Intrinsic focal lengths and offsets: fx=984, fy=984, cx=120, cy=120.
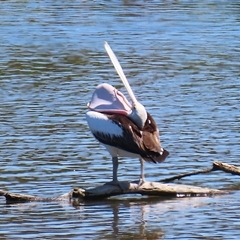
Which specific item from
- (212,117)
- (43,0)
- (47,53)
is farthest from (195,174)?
(43,0)

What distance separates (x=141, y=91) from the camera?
15.4 m

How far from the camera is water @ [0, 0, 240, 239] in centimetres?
821

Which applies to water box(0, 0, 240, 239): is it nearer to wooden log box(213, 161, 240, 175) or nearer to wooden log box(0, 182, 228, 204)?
wooden log box(0, 182, 228, 204)

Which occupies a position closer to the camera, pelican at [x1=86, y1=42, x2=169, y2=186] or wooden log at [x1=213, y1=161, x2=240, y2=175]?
pelican at [x1=86, y1=42, x2=169, y2=186]

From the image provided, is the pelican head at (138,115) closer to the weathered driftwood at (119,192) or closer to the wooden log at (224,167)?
the weathered driftwood at (119,192)

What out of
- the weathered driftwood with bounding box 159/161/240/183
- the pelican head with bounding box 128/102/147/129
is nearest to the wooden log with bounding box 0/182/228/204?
the weathered driftwood with bounding box 159/161/240/183

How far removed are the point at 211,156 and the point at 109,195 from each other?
2.32m

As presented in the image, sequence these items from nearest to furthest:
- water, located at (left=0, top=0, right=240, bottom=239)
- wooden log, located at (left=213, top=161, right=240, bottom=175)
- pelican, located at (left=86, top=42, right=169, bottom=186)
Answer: water, located at (left=0, top=0, right=240, bottom=239) < pelican, located at (left=86, top=42, right=169, bottom=186) < wooden log, located at (left=213, top=161, right=240, bottom=175)

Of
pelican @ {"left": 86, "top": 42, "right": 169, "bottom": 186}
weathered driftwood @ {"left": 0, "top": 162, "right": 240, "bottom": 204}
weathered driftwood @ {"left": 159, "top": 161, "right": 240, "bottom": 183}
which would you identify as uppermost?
pelican @ {"left": 86, "top": 42, "right": 169, "bottom": 186}

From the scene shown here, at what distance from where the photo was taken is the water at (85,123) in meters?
8.21

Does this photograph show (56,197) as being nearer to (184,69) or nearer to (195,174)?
(195,174)

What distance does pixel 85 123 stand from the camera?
499 inches

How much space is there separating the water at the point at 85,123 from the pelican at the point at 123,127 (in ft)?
1.57

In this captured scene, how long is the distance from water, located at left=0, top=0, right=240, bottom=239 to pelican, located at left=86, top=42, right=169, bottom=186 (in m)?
0.48
